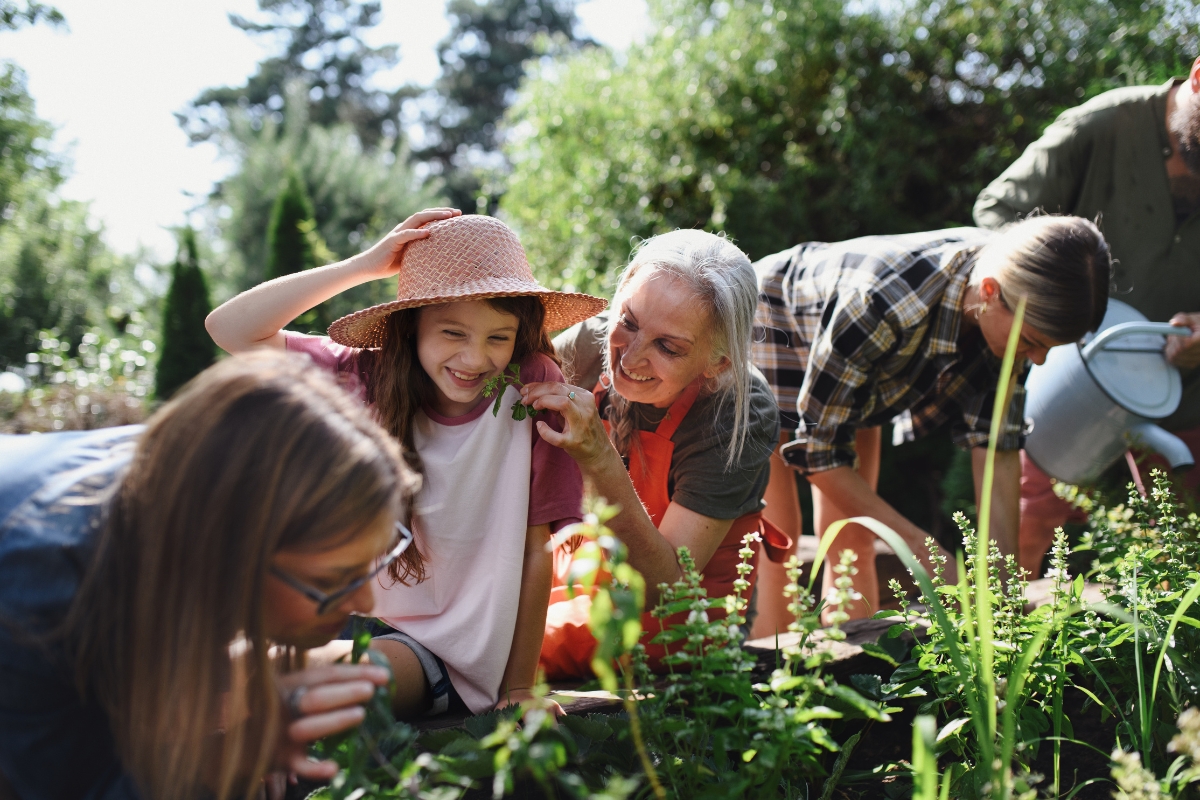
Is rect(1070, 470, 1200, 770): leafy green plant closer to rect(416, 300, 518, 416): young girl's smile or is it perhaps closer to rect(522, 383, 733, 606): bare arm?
rect(522, 383, 733, 606): bare arm

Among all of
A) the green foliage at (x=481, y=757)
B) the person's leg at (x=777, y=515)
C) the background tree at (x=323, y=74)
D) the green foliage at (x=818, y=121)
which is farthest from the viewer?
the background tree at (x=323, y=74)

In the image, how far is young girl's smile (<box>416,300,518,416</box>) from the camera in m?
1.84

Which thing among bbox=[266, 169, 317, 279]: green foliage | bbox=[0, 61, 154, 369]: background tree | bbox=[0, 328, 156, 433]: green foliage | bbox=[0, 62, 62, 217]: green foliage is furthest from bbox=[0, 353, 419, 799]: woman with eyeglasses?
bbox=[0, 62, 62, 217]: green foliage

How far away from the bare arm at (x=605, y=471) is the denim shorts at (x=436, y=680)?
17.5 inches

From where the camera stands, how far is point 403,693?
1727 millimetres

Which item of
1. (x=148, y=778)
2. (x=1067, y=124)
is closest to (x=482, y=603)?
(x=148, y=778)

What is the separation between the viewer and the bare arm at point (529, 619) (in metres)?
1.79

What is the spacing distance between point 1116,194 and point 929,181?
1.90 m

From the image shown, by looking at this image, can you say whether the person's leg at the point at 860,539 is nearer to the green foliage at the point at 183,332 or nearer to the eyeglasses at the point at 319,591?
the eyeglasses at the point at 319,591

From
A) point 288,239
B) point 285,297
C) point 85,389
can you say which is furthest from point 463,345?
point 288,239

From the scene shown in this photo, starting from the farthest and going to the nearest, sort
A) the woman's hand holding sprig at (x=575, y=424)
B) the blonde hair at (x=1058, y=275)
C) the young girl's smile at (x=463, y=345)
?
the blonde hair at (x=1058, y=275)
the young girl's smile at (x=463, y=345)
the woman's hand holding sprig at (x=575, y=424)

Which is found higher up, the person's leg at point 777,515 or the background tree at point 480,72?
the background tree at point 480,72

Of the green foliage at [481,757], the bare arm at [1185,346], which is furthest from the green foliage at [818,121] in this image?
the green foliage at [481,757]

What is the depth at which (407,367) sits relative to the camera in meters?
1.91
